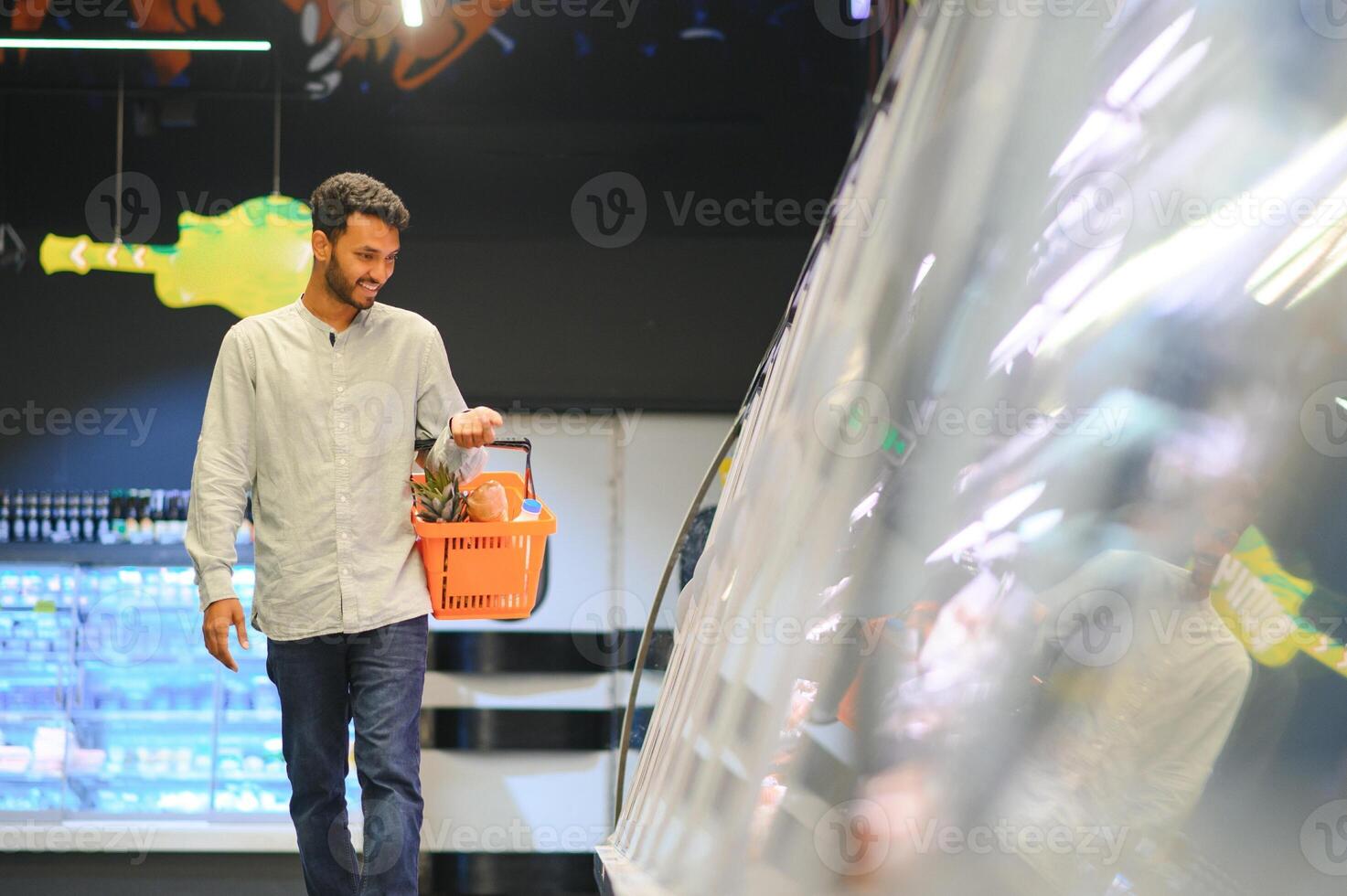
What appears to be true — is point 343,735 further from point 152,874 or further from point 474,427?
point 152,874

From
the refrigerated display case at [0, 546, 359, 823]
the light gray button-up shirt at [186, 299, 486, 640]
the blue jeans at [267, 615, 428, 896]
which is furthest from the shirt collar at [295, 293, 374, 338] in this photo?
the refrigerated display case at [0, 546, 359, 823]

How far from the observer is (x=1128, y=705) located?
0.44 m

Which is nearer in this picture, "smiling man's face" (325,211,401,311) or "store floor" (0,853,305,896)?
"smiling man's face" (325,211,401,311)

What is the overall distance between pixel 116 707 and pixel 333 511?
2.85 m

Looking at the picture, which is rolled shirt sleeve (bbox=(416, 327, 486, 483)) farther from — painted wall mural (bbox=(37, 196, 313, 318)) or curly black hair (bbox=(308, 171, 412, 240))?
painted wall mural (bbox=(37, 196, 313, 318))

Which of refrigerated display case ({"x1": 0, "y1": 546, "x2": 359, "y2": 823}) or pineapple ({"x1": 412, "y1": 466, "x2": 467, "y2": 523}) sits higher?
pineapple ({"x1": 412, "y1": 466, "x2": 467, "y2": 523})

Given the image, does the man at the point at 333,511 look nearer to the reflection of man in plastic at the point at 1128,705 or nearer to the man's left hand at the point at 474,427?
the man's left hand at the point at 474,427

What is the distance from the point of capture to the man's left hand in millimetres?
1906

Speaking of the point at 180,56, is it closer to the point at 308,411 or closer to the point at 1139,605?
the point at 308,411

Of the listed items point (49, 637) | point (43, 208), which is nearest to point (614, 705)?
point (49, 637)

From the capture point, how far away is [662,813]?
0.59 meters

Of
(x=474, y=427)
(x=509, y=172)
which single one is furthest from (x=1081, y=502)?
(x=509, y=172)

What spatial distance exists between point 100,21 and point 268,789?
2.87 meters

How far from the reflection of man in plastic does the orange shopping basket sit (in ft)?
5.42
